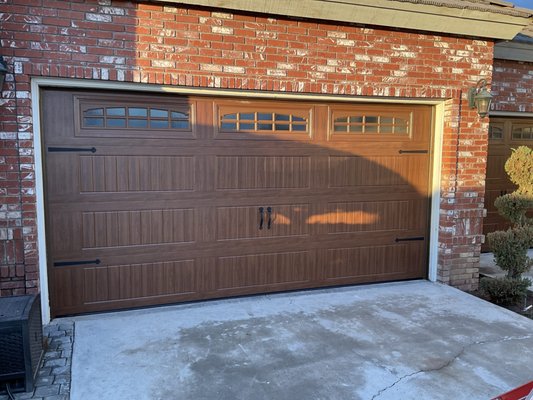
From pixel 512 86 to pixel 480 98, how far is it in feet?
6.43

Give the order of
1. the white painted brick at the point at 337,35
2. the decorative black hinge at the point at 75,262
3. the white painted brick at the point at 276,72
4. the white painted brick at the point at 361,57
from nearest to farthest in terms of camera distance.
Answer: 1. the decorative black hinge at the point at 75,262
2. the white painted brick at the point at 276,72
3. the white painted brick at the point at 337,35
4. the white painted brick at the point at 361,57

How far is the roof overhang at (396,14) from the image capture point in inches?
152

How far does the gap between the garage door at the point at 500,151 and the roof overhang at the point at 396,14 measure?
2064mm

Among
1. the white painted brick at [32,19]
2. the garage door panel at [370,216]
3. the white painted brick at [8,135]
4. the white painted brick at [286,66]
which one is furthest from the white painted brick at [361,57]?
the white painted brick at [8,135]

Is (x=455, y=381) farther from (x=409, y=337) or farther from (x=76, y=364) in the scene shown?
(x=76, y=364)

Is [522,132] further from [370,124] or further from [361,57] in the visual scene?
[361,57]

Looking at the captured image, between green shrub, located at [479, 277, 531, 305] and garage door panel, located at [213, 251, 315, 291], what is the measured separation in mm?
1981

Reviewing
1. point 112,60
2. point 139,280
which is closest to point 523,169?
point 139,280

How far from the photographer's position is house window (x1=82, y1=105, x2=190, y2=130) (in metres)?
3.85

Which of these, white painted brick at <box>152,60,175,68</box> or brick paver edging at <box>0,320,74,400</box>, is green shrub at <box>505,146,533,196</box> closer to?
white painted brick at <box>152,60,175,68</box>

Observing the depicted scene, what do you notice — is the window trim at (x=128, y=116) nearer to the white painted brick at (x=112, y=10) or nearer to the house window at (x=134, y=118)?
the house window at (x=134, y=118)

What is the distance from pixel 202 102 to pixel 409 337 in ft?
9.35

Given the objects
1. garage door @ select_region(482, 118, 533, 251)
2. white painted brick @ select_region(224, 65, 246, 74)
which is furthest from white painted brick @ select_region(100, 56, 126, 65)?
garage door @ select_region(482, 118, 533, 251)

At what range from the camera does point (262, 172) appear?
14.5 ft
